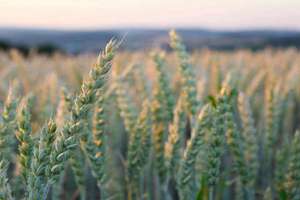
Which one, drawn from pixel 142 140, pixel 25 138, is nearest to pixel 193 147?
pixel 142 140

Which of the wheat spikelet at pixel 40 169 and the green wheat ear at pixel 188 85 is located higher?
the green wheat ear at pixel 188 85

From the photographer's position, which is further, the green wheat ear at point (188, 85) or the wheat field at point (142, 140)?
the green wheat ear at point (188, 85)

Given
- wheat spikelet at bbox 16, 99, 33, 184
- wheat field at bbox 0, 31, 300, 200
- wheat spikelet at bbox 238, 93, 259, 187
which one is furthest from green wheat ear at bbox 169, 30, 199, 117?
wheat spikelet at bbox 16, 99, 33, 184

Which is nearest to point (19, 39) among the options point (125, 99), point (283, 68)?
point (283, 68)

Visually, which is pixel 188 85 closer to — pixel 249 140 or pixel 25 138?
pixel 249 140

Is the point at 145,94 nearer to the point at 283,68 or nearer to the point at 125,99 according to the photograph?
the point at 125,99

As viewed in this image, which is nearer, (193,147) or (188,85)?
(193,147)

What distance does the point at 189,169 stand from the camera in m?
0.89

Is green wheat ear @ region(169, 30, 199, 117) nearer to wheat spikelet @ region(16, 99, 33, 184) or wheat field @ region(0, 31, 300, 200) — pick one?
wheat field @ region(0, 31, 300, 200)

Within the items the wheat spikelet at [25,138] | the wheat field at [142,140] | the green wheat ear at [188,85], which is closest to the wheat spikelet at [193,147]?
the wheat field at [142,140]

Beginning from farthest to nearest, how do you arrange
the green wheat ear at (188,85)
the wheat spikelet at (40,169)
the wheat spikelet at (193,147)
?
the green wheat ear at (188,85)
the wheat spikelet at (193,147)
the wheat spikelet at (40,169)

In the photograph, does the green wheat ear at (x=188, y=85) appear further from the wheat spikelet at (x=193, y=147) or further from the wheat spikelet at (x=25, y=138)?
the wheat spikelet at (x=25, y=138)

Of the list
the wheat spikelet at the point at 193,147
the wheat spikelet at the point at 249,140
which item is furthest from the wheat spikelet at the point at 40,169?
the wheat spikelet at the point at 249,140

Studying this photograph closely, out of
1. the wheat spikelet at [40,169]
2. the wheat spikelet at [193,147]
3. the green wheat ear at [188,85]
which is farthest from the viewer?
the green wheat ear at [188,85]
